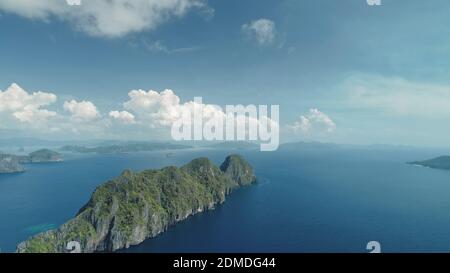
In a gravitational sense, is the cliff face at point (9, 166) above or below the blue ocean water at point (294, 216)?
above

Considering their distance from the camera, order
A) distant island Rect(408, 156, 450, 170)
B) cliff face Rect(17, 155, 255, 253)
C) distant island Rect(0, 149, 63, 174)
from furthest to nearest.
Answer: distant island Rect(408, 156, 450, 170), distant island Rect(0, 149, 63, 174), cliff face Rect(17, 155, 255, 253)

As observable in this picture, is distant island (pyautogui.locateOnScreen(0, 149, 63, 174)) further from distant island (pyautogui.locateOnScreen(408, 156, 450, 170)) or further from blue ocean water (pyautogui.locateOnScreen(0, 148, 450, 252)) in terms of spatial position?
distant island (pyautogui.locateOnScreen(408, 156, 450, 170))

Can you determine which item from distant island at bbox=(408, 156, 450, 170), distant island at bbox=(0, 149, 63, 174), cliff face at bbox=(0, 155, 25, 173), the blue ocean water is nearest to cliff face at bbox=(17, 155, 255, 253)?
the blue ocean water

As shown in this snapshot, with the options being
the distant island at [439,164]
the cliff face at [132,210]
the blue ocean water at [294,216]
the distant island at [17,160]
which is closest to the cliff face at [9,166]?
the distant island at [17,160]

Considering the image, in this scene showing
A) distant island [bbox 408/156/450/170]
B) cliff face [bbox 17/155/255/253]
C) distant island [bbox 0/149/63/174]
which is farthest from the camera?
distant island [bbox 408/156/450/170]

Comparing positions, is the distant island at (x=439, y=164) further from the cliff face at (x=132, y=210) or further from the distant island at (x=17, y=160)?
the distant island at (x=17, y=160)

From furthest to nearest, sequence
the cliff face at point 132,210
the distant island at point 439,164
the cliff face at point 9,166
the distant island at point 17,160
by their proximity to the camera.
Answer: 1. the distant island at point 439,164
2. the distant island at point 17,160
3. the cliff face at point 9,166
4. the cliff face at point 132,210
